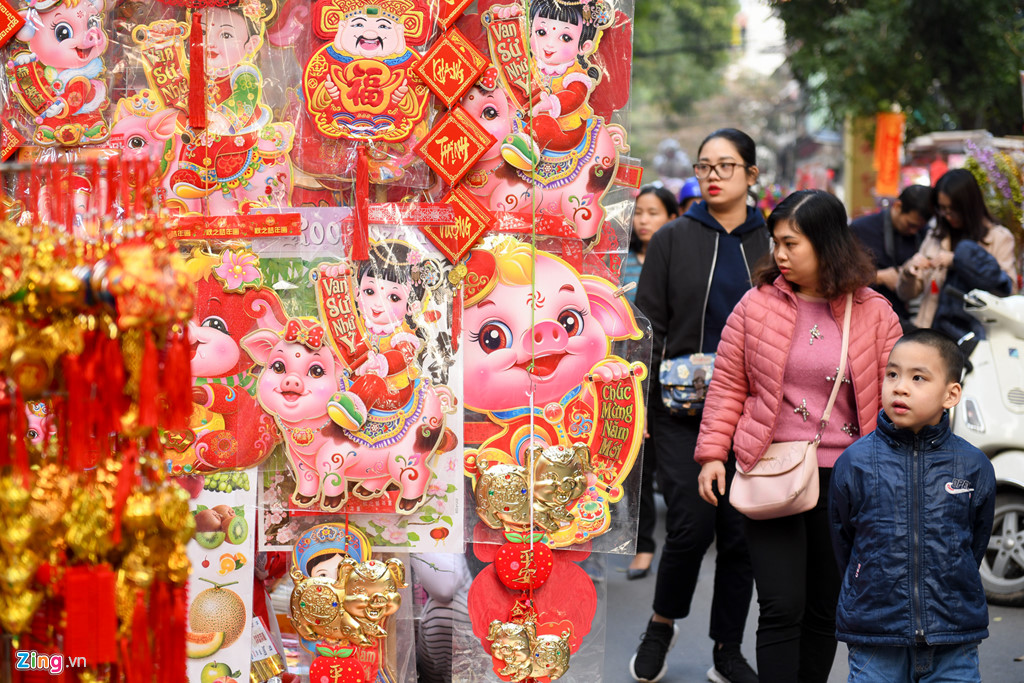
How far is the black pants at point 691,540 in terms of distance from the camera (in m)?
3.77

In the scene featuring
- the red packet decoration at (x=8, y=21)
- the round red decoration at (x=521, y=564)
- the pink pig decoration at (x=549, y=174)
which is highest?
the red packet decoration at (x=8, y=21)

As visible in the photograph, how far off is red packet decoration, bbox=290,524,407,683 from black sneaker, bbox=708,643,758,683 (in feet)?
5.09

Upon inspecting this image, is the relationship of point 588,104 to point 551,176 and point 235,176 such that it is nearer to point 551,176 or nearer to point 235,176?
point 551,176

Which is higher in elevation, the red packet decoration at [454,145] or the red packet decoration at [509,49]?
the red packet decoration at [509,49]

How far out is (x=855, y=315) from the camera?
3.19m

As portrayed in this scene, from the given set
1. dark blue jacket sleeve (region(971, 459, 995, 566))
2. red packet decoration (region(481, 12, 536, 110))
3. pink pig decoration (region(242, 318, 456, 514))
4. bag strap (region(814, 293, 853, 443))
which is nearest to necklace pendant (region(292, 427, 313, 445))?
pink pig decoration (region(242, 318, 456, 514))

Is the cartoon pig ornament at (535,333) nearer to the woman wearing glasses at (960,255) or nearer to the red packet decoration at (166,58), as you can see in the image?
the red packet decoration at (166,58)

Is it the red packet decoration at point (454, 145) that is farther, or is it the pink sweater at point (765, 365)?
the pink sweater at point (765, 365)

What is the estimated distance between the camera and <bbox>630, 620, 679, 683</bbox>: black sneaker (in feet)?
13.0

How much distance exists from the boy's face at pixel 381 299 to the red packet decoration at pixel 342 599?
563 mm

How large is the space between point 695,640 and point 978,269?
2.33 m

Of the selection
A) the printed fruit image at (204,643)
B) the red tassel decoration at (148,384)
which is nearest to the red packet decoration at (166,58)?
the red tassel decoration at (148,384)

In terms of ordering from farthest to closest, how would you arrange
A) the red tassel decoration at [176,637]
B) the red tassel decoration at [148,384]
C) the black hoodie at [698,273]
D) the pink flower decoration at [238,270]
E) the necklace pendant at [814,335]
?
the black hoodie at [698,273] → the necklace pendant at [814,335] → the pink flower decoration at [238,270] → the red tassel decoration at [176,637] → the red tassel decoration at [148,384]

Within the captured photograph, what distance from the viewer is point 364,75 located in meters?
2.83
